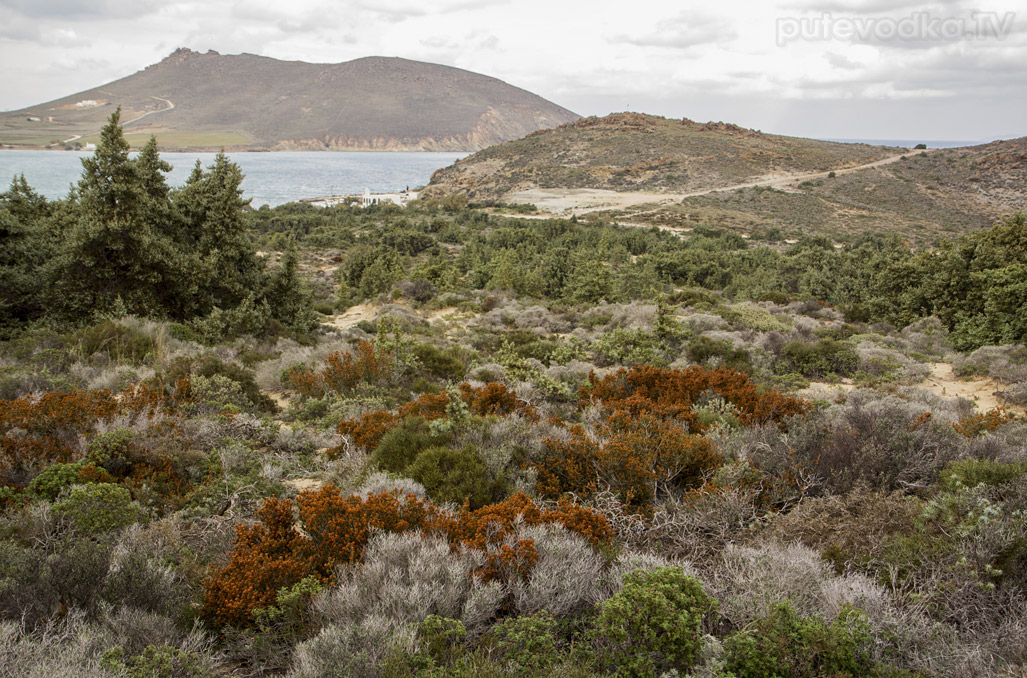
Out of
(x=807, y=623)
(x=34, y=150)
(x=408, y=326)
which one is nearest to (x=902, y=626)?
(x=807, y=623)

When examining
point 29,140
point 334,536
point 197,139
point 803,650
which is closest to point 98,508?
point 334,536

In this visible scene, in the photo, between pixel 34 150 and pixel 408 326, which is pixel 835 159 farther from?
pixel 34 150

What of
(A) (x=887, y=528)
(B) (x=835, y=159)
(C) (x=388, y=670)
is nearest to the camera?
(C) (x=388, y=670)

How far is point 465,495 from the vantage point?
4.09 metres

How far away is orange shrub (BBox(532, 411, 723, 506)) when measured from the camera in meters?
4.26

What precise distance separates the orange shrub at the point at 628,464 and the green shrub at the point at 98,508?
2772 mm

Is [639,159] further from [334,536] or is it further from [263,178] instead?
[334,536]

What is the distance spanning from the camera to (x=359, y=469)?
4.66 meters

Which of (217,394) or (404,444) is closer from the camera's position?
(404,444)

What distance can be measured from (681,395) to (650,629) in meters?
4.00

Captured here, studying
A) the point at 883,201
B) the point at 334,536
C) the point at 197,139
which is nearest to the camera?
the point at 334,536

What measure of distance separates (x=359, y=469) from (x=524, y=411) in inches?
74.6

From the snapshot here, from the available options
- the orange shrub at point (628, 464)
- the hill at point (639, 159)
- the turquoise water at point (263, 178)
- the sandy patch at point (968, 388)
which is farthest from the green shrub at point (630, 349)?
the hill at point (639, 159)

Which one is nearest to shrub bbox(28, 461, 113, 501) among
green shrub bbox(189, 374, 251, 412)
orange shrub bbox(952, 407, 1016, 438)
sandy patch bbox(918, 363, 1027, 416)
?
green shrub bbox(189, 374, 251, 412)
